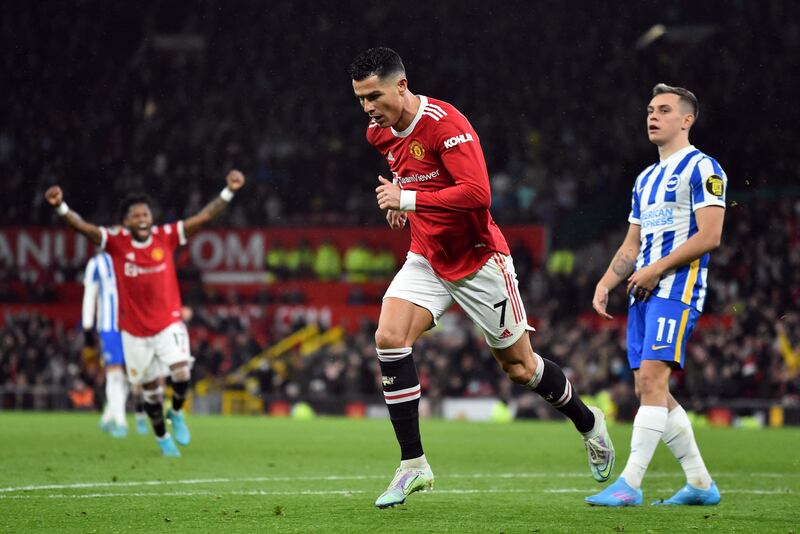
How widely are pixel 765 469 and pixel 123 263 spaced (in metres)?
6.13

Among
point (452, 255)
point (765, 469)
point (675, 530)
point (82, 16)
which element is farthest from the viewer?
point (82, 16)

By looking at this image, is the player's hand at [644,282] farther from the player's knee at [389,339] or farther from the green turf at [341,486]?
the player's knee at [389,339]

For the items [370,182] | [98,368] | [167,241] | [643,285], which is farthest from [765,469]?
[370,182]

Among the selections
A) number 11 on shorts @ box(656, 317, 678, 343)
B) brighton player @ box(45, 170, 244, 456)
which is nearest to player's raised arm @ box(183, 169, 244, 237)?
brighton player @ box(45, 170, 244, 456)

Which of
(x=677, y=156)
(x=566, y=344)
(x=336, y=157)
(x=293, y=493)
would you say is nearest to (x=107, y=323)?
(x=293, y=493)

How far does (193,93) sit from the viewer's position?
102 feet

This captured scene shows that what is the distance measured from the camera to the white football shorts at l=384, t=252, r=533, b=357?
6898mm

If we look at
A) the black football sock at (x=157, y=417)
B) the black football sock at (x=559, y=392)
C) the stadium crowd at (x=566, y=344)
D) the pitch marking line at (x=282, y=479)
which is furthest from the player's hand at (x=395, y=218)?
the stadium crowd at (x=566, y=344)

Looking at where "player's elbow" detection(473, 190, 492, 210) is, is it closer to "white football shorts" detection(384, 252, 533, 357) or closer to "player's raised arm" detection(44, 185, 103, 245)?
"white football shorts" detection(384, 252, 533, 357)

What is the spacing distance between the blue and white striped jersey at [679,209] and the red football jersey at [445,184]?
93 cm

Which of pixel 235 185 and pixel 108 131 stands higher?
pixel 108 131

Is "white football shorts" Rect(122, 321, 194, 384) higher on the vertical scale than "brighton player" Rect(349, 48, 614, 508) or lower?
lower

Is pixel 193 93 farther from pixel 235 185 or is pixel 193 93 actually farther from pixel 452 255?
pixel 452 255

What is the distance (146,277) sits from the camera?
1166 cm
